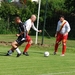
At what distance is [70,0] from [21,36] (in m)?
30.7

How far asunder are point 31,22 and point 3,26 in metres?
29.8

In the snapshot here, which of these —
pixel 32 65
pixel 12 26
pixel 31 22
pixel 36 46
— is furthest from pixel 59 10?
pixel 32 65

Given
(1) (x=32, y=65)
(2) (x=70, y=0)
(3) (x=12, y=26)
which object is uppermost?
(1) (x=32, y=65)

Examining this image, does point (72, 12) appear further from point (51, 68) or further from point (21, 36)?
point (51, 68)

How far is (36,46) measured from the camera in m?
24.3

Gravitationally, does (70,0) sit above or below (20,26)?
below

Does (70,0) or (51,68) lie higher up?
(51,68)

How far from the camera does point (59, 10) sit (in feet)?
167

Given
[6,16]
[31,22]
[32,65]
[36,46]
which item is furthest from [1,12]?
[32,65]

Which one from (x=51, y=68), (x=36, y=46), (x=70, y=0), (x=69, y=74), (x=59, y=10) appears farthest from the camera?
(x=59, y=10)

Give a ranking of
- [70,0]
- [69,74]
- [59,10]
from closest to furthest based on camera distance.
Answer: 1. [69,74]
2. [70,0]
3. [59,10]

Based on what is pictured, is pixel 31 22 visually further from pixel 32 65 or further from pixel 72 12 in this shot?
pixel 72 12

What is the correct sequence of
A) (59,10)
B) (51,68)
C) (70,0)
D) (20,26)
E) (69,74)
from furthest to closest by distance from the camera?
(59,10), (70,0), (20,26), (51,68), (69,74)

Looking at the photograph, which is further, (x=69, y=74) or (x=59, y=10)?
(x=59, y=10)
